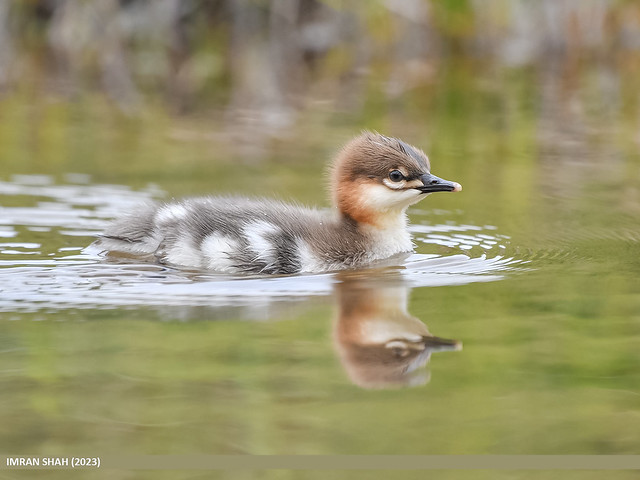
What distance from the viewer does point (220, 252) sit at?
520 cm

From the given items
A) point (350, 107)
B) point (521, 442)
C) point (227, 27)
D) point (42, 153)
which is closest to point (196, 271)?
point (521, 442)

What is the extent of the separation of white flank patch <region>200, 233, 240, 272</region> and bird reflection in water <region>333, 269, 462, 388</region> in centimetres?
57

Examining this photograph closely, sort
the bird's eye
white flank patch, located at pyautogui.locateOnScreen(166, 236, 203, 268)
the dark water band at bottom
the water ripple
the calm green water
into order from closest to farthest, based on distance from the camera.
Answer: the dark water band at bottom → the calm green water → the water ripple → white flank patch, located at pyautogui.locateOnScreen(166, 236, 203, 268) → the bird's eye

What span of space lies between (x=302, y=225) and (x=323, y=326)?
1331 millimetres

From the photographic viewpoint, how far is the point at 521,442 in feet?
9.89

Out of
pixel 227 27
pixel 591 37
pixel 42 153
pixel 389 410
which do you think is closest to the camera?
pixel 389 410

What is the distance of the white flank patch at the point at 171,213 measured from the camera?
5383mm

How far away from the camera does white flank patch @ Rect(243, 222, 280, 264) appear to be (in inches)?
202

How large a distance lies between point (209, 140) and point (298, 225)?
12.8 ft

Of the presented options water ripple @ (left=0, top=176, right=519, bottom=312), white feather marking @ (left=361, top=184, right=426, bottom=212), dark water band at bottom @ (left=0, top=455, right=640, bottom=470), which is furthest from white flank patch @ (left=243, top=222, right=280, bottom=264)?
dark water band at bottom @ (left=0, top=455, right=640, bottom=470)

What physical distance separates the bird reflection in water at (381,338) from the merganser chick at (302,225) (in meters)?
0.46

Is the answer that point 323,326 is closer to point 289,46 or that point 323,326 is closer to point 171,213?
point 171,213

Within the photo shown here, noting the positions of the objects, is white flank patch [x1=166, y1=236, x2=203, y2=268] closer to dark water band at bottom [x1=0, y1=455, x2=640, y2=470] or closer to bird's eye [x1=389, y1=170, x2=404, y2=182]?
bird's eye [x1=389, y1=170, x2=404, y2=182]

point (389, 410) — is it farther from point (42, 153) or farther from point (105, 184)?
point (42, 153)
